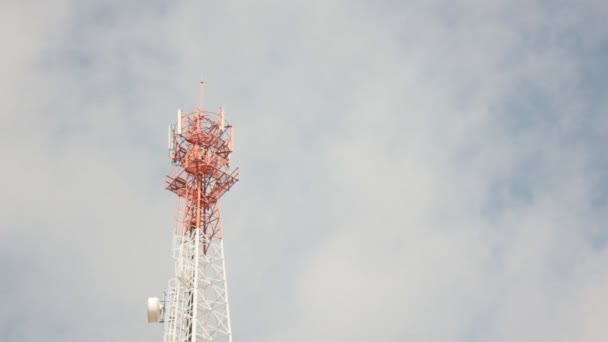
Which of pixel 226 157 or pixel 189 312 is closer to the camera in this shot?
pixel 189 312

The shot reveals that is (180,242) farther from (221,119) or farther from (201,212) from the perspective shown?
(221,119)

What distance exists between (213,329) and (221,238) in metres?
8.65

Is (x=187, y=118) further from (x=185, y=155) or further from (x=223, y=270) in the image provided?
(x=223, y=270)

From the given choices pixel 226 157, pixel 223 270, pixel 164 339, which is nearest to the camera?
pixel 164 339

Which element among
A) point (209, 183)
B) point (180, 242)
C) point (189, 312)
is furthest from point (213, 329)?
point (209, 183)

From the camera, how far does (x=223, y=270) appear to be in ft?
239

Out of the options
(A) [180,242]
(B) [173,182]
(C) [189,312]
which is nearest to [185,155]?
(B) [173,182]

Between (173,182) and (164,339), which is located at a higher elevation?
(173,182)

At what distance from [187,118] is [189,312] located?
17.7m

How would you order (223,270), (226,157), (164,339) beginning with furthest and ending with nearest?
(226,157) < (223,270) < (164,339)

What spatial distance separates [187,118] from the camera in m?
79.1

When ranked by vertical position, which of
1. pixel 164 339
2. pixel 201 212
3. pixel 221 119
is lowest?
pixel 164 339

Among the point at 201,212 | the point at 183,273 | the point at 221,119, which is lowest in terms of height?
the point at 183,273

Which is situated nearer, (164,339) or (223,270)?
(164,339)
